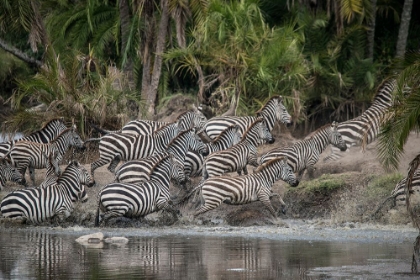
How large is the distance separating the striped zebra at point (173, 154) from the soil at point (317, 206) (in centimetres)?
80

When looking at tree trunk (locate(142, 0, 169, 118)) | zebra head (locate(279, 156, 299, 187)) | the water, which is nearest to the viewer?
the water

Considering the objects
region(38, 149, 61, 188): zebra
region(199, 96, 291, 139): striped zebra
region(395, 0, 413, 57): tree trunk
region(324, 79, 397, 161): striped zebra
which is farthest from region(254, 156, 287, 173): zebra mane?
region(395, 0, 413, 57): tree trunk

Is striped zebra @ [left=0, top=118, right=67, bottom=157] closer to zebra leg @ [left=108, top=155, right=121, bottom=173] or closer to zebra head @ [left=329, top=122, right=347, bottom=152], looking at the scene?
zebra leg @ [left=108, top=155, right=121, bottom=173]

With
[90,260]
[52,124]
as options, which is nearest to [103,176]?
[52,124]

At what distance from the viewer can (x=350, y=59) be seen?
1109 inches

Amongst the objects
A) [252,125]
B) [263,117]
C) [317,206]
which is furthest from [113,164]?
[317,206]

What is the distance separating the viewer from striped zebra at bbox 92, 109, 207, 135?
75.3ft

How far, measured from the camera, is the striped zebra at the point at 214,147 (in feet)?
68.9

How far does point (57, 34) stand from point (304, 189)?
12.7 metres

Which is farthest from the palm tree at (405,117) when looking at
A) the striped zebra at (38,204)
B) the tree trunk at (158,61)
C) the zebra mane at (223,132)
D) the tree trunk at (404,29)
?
the tree trunk at (404,29)

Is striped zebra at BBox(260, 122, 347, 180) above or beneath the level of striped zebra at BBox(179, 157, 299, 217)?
above

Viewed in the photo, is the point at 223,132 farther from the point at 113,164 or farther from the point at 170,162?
the point at 170,162

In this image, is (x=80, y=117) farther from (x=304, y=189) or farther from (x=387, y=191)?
(x=387, y=191)

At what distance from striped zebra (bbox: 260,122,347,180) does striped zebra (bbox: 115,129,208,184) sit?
145 cm
